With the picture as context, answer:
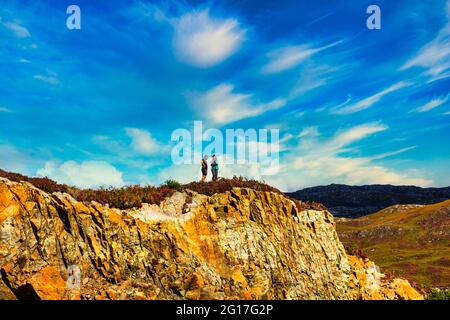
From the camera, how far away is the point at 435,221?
497 feet

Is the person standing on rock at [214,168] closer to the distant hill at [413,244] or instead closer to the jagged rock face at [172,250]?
the jagged rock face at [172,250]

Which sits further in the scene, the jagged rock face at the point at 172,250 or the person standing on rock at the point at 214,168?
the person standing on rock at the point at 214,168

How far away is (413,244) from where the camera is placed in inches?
5266

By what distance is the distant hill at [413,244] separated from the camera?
93.1 metres

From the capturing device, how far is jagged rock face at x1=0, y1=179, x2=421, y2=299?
64.0 feet

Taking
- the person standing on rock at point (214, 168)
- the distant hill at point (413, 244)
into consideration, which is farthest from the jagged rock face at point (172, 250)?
the distant hill at point (413, 244)

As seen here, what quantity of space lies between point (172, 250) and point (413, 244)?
5181 inches

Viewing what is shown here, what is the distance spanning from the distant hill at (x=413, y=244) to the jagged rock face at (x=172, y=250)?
66.7m

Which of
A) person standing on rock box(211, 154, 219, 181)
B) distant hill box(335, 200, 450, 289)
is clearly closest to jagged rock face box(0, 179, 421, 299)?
person standing on rock box(211, 154, 219, 181)

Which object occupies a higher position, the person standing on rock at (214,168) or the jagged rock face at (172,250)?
the person standing on rock at (214,168)

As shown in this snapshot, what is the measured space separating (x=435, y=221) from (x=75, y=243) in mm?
159050

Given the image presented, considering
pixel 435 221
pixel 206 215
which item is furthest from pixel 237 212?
pixel 435 221

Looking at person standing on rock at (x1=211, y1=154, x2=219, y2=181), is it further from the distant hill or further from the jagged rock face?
the distant hill

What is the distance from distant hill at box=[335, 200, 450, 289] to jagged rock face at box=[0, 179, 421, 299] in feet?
219
